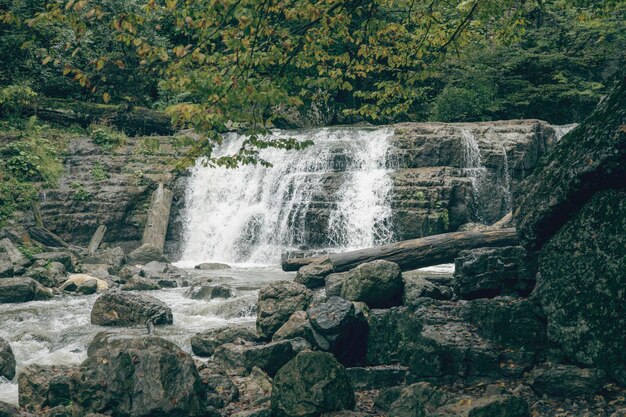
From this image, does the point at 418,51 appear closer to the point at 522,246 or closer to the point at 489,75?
the point at 522,246

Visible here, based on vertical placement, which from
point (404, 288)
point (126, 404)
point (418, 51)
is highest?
point (418, 51)

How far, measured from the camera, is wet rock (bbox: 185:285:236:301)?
12336 mm

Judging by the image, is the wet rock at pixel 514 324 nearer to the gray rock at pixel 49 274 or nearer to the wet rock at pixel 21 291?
the wet rock at pixel 21 291

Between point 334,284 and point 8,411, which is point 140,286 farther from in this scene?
point 8,411

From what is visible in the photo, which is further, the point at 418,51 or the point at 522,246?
the point at 418,51

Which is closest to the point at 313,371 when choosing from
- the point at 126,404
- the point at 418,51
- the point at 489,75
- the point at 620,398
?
the point at 126,404

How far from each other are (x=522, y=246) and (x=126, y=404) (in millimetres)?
4389

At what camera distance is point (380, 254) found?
435 inches

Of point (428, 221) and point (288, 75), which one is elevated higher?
point (288, 75)

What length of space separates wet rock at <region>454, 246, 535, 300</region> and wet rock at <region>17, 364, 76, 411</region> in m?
4.73

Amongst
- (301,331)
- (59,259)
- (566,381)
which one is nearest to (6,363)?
(301,331)

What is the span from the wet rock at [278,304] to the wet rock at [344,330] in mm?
1471

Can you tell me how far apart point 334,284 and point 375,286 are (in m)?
1.16

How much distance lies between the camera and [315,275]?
1102 centimetres
